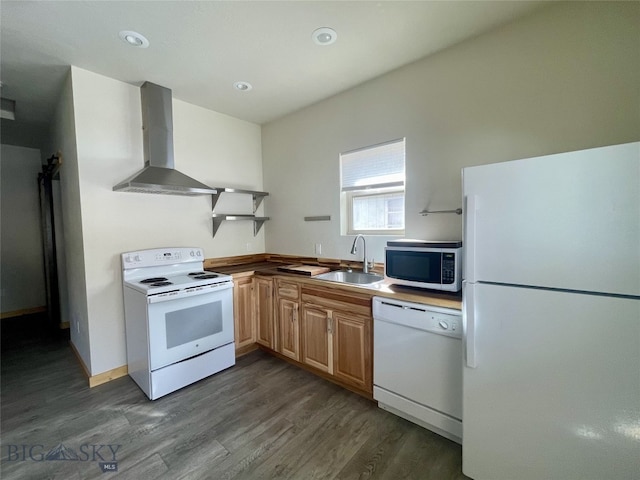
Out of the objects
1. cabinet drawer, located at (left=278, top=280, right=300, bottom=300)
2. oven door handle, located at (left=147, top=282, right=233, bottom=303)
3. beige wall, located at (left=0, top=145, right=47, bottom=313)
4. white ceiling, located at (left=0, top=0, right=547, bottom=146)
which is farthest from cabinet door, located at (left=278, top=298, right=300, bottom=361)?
beige wall, located at (left=0, top=145, right=47, bottom=313)

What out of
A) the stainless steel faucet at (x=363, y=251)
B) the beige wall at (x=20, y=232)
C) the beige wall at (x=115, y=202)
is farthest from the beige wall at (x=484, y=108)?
the beige wall at (x=20, y=232)

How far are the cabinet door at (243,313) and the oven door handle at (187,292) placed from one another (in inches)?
8.3

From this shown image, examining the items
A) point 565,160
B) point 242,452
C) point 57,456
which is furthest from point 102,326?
point 565,160

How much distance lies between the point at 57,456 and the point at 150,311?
38.4 inches

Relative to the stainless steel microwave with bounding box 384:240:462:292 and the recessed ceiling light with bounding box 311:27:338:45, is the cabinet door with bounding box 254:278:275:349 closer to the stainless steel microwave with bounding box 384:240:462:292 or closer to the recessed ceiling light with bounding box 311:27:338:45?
the stainless steel microwave with bounding box 384:240:462:292

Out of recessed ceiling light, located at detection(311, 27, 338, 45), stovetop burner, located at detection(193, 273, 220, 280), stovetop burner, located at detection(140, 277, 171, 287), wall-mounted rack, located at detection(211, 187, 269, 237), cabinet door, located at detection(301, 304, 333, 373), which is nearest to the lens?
recessed ceiling light, located at detection(311, 27, 338, 45)

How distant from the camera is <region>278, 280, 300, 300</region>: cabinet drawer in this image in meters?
2.61

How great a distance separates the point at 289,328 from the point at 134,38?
275cm

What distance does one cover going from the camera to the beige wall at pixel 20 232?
14.0 feet

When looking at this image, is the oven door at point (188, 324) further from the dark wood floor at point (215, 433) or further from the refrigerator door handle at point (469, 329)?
the refrigerator door handle at point (469, 329)

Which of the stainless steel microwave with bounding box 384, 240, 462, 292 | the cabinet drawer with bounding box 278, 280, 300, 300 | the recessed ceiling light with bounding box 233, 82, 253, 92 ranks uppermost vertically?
the recessed ceiling light with bounding box 233, 82, 253, 92

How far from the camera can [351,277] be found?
2771 mm

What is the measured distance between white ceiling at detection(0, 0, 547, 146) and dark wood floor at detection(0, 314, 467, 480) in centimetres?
285

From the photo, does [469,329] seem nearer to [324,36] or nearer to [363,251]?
[363,251]
